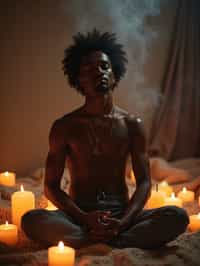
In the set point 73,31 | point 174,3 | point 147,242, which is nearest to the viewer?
point 147,242

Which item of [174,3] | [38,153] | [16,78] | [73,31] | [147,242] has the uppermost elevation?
[174,3]

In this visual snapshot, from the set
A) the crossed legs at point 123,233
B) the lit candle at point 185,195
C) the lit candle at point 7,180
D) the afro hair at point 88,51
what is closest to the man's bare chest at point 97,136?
the afro hair at point 88,51

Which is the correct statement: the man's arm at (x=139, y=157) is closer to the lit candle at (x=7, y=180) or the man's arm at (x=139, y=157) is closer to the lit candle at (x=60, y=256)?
the lit candle at (x=60, y=256)

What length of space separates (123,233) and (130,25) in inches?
90.7

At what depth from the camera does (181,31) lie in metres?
4.17

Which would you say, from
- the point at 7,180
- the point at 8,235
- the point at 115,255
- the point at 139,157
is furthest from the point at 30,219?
the point at 7,180

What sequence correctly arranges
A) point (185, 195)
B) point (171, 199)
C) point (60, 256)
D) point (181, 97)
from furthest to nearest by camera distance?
1. point (181, 97)
2. point (185, 195)
3. point (171, 199)
4. point (60, 256)

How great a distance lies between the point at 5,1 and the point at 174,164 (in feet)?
6.03

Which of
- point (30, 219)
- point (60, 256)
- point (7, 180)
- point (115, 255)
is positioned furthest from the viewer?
point (7, 180)

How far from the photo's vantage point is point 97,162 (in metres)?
2.35

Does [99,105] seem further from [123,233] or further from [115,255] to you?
[115,255]

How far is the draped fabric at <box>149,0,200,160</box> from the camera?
4.16m

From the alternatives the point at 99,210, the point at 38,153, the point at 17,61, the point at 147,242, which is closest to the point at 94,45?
the point at 99,210

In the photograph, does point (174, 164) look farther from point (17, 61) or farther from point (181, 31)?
point (17, 61)
